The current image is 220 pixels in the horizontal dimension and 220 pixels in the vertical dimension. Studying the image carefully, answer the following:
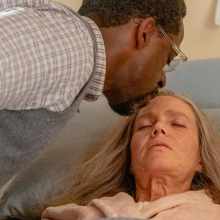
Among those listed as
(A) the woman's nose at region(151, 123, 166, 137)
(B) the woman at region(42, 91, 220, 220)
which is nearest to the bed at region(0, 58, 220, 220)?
(B) the woman at region(42, 91, 220, 220)

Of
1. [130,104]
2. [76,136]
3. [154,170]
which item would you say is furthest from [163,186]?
[76,136]

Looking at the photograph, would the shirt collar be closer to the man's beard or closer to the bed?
the man's beard

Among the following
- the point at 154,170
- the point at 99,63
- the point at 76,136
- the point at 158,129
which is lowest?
the point at 76,136

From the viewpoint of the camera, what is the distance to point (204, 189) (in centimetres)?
124

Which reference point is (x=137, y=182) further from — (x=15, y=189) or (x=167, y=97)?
(x=15, y=189)

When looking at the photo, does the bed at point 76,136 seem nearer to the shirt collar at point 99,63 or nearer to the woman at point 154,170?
the woman at point 154,170

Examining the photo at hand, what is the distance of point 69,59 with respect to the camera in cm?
72

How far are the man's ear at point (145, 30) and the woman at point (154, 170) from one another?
0.36 meters

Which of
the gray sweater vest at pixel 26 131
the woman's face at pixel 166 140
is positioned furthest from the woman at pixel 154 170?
the gray sweater vest at pixel 26 131

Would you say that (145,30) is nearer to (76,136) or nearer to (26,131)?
(26,131)

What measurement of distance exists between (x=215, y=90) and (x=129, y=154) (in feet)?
1.66

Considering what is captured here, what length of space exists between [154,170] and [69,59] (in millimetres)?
587

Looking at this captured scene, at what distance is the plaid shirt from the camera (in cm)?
65

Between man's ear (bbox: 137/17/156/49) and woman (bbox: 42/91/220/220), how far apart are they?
357 mm
